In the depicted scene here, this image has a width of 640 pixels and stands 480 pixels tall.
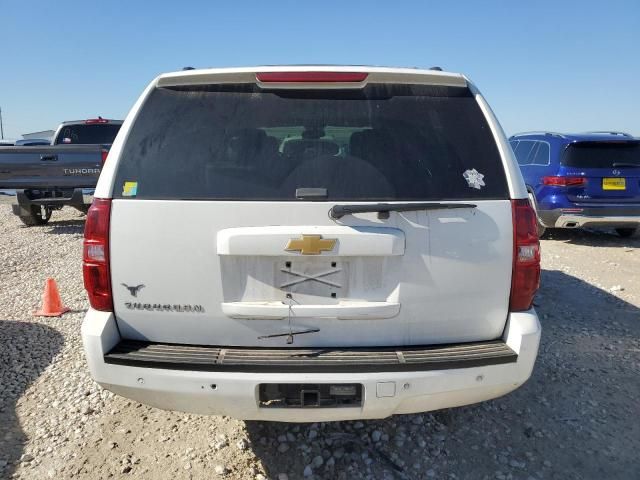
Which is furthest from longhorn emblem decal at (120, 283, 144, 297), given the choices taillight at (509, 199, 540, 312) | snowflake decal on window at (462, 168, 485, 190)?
taillight at (509, 199, 540, 312)

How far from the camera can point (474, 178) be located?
2.30 meters

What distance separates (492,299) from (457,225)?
391 millimetres

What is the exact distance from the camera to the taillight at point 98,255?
2223 mm

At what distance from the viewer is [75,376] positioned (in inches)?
144

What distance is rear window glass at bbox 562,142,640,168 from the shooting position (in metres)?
8.28

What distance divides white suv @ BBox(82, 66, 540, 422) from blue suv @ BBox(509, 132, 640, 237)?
22.2 ft

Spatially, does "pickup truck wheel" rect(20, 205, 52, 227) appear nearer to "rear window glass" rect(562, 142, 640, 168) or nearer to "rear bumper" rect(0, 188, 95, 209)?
"rear bumper" rect(0, 188, 95, 209)

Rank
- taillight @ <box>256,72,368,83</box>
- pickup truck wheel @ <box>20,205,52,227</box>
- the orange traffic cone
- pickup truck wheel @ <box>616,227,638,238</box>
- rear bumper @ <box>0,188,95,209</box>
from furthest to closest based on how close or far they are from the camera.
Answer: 1. pickup truck wheel @ <box>20,205,52,227</box>
2. pickup truck wheel @ <box>616,227,638,238</box>
3. rear bumper @ <box>0,188,95,209</box>
4. the orange traffic cone
5. taillight @ <box>256,72,368,83</box>

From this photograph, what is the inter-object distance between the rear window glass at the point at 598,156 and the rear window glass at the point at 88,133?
980 cm

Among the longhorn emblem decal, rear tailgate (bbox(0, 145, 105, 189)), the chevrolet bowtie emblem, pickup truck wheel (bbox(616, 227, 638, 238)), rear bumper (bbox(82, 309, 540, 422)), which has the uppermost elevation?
the chevrolet bowtie emblem

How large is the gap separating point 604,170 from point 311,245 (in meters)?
7.84

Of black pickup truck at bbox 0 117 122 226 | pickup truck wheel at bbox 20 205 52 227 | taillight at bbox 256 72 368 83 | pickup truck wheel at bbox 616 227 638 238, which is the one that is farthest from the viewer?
pickup truck wheel at bbox 20 205 52 227

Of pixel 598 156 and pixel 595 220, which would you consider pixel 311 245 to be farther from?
pixel 598 156

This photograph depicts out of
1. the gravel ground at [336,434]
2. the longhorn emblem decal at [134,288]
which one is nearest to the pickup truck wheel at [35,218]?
the gravel ground at [336,434]
